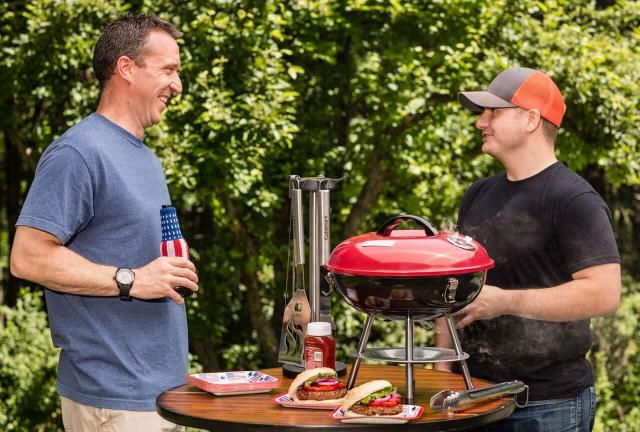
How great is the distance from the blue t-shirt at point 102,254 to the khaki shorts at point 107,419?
0.02 m

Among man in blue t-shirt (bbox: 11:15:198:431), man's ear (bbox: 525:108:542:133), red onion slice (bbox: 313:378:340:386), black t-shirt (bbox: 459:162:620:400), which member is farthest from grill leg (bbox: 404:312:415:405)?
man's ear (bbox: 525:108:542:133)

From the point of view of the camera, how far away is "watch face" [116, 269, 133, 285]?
10.2 feet

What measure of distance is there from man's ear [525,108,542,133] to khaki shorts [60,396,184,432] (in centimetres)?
172

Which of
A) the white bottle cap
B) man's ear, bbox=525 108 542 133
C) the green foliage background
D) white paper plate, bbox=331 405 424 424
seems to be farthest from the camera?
the green foliage background

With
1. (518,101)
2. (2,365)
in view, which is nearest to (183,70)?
(2,365)

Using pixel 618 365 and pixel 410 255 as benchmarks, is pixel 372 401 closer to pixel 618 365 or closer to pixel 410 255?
pixel 410 255

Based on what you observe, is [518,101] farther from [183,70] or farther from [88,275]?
[183,70]

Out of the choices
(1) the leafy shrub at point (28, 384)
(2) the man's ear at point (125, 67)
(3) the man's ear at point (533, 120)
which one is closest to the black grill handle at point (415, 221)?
(3) the man's ear at point (533, 120)

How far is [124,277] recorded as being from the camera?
3.12m

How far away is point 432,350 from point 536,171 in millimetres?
827

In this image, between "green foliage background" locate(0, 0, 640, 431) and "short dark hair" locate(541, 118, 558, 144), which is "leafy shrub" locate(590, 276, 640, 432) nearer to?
"green foliage background" locate(0, 0, 640, 431)

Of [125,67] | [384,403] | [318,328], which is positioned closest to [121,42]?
[125,67]

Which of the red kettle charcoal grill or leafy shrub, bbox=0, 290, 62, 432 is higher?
the red kettle charcoal grill

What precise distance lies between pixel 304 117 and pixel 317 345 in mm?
5295
